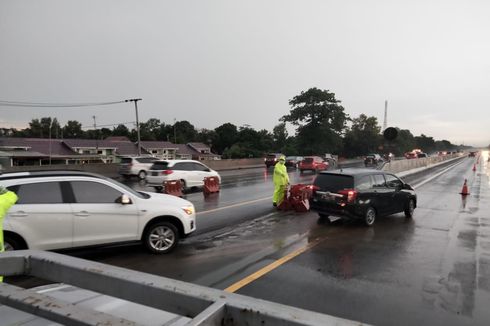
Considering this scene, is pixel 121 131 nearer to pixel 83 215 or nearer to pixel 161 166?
pixel 161 166

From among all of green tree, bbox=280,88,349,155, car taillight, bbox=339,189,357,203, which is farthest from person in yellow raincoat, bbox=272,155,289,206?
green tree, bbox=280,88,349,155

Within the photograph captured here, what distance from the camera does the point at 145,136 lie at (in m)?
115

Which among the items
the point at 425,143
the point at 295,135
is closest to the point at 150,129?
the point at 295,135

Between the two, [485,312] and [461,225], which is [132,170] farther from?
[485,312]

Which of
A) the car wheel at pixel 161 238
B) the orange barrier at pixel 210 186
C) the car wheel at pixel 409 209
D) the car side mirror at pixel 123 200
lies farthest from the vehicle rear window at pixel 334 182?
the orange barrier at pixel 210 186

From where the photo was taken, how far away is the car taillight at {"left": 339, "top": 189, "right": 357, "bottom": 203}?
999 cm

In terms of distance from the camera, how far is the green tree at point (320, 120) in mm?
72250

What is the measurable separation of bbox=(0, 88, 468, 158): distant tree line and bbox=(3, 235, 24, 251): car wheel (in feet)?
70.1

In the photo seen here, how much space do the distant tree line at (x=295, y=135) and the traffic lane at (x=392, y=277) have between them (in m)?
15.4

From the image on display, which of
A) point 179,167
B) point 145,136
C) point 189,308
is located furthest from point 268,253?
point 145,136

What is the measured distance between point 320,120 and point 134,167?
171 ft

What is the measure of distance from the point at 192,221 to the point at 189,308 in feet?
19.7

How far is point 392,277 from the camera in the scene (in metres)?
6.14

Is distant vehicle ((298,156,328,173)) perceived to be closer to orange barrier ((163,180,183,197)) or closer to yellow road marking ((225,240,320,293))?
orange barrier ((163,180,183,197))
